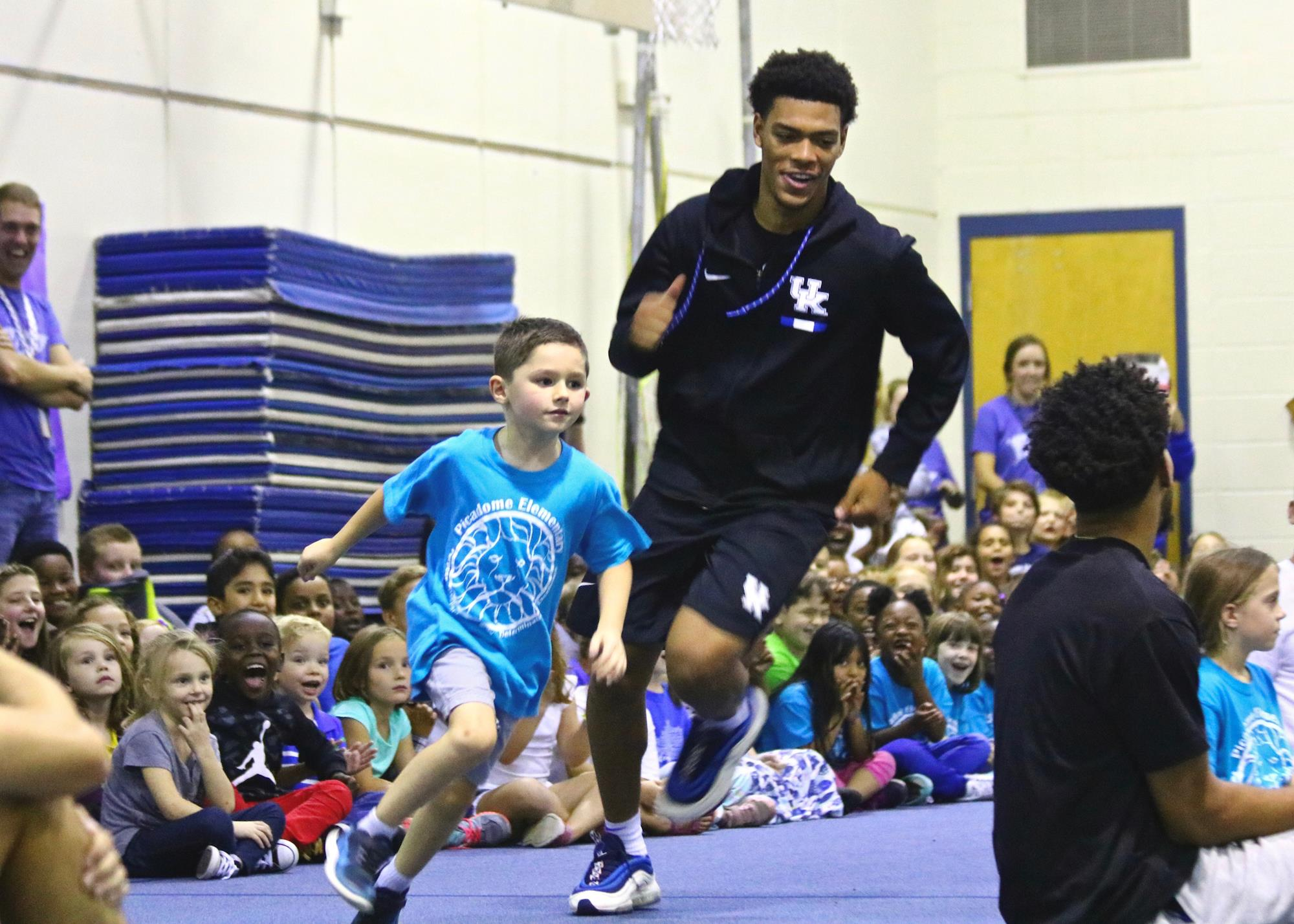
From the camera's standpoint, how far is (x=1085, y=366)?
3145mm

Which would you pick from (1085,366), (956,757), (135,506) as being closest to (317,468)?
(135,506)

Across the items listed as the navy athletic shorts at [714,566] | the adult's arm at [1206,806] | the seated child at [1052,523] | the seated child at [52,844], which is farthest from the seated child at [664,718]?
the seated child at [52,844]

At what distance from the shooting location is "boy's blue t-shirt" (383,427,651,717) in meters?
4.16

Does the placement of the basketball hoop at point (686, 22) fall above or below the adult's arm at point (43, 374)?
above

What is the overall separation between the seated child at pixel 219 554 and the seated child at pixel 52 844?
4209mm

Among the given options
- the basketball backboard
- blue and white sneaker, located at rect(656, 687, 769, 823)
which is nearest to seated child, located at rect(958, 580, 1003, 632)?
the basketball backboard

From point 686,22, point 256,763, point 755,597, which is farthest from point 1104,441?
point 686,22

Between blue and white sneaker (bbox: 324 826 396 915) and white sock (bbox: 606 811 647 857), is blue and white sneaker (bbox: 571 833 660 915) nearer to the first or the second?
white sock (bbox: 606 811 647 857)

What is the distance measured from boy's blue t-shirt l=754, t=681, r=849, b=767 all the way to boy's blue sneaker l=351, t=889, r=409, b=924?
379 cm

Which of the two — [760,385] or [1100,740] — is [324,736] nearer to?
[760,385]

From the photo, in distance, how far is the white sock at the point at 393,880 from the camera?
13.2ft

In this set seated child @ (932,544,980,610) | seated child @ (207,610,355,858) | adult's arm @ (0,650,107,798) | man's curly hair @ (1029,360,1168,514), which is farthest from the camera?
seated child @ (932,544,980,610)

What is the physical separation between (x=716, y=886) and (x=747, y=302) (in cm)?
163

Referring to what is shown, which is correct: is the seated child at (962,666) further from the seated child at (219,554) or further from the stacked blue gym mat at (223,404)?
the seated child at (219,554)
